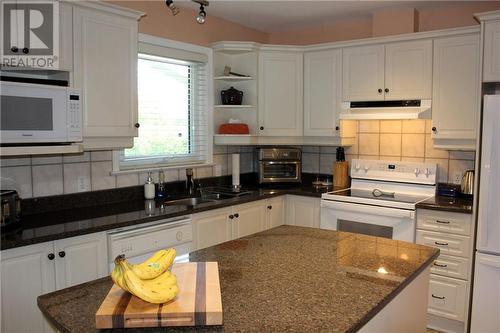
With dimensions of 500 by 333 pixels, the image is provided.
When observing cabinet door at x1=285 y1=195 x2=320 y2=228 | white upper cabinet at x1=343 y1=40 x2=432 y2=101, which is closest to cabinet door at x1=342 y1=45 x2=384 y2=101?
white upper cabinet at x1=343 y1=40 x2=432 y2=101

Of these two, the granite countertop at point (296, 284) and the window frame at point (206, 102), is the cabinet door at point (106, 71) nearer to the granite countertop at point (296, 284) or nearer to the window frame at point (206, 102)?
the window frame at point (206, 102)

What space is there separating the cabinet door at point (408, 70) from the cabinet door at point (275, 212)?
1.31 m

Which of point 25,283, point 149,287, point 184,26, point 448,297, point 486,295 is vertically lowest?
point 448,297

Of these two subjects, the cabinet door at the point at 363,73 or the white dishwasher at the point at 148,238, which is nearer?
the white dishwasher at the point at 148,238

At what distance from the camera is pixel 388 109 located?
3.53 meters

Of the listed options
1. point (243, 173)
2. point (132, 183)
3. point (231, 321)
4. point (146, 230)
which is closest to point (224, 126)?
point (243, 173)

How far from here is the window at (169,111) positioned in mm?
3391

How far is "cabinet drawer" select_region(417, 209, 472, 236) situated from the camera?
299 cm

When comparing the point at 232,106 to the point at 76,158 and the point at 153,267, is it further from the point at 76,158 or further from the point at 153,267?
the point at 153,267

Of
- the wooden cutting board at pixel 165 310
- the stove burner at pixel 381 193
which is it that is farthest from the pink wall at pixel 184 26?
the wooden cutting board at pixel 165 310

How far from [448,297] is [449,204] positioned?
0.68 meters

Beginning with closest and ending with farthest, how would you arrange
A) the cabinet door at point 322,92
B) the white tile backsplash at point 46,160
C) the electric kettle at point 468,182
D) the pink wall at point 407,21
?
the white tile backsplash at point 46,160, the electric kettle at point 468,182, the pink wall at point 407,21, the cabinet door at point 322,92

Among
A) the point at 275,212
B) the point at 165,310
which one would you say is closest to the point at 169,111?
the point at 275,212

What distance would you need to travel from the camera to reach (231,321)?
1182 millimetres
